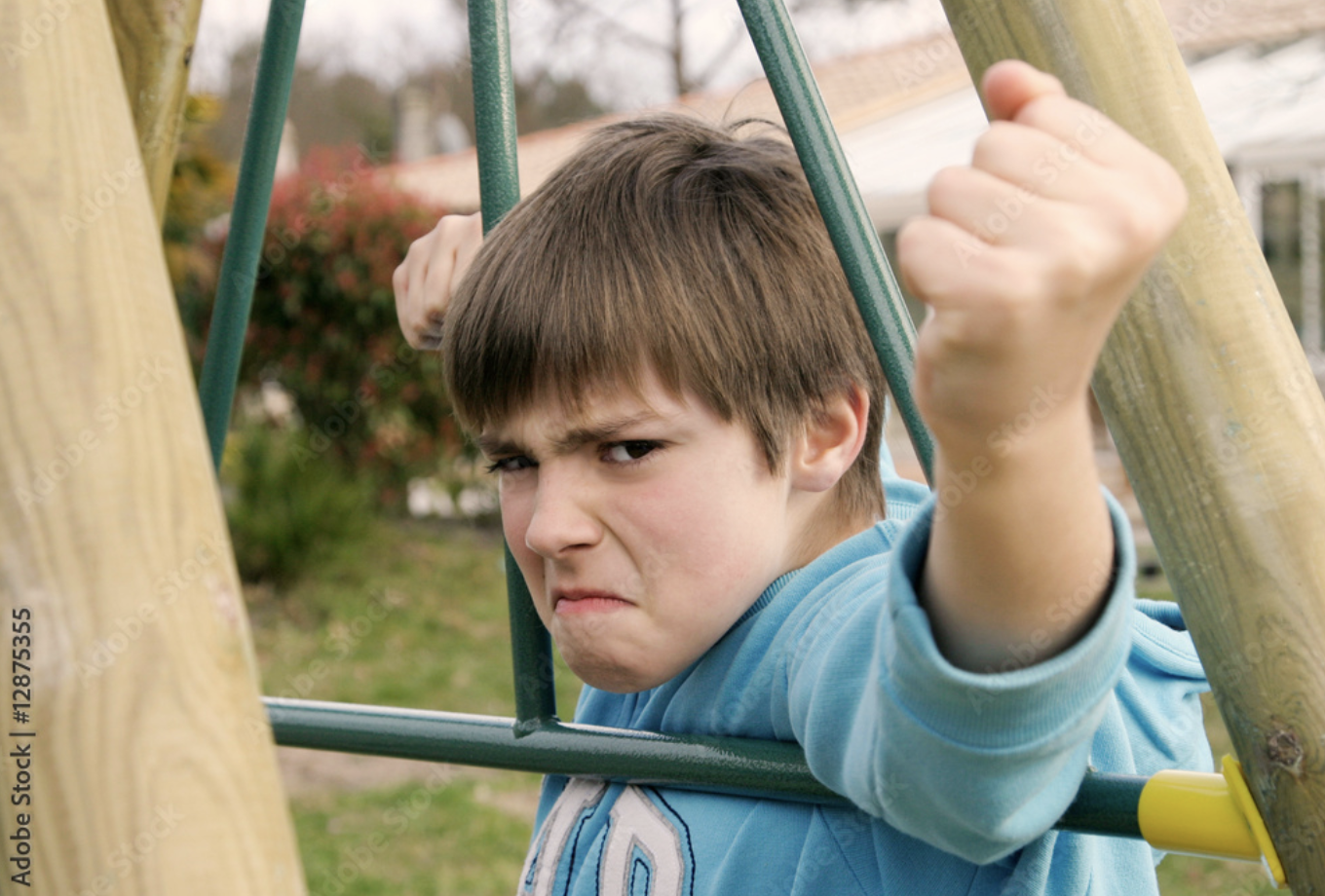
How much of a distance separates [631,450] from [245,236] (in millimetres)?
499

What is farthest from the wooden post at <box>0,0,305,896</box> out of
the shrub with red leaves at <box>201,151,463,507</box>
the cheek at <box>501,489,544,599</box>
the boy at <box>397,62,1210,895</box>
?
the shrub with red leaves at <box>201,151,463,507</box>

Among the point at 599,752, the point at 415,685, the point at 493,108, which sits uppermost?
the point at 493,108

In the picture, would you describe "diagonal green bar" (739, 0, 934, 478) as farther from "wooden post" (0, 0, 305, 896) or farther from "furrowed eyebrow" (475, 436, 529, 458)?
"wooden post" (0, 0, 305, 896)

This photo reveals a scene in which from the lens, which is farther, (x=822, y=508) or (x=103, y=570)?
(x=822, y=508)

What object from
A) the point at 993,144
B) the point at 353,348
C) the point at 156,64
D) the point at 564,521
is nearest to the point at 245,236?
the point at 156,64

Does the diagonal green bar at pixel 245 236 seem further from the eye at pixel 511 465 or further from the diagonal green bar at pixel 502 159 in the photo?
the eye at pixel 511 465

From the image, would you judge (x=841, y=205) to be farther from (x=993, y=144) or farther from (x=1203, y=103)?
(x=1203, y=103)

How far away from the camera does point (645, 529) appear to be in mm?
805

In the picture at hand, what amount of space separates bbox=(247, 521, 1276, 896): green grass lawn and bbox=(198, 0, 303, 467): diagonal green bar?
6.50 feet

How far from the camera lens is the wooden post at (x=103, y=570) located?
0.45 m

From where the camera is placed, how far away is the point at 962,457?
19.9 inches

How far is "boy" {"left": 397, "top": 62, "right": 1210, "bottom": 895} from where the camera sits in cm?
48

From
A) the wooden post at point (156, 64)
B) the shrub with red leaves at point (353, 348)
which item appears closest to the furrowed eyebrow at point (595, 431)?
the wooden post at point (156, 64)

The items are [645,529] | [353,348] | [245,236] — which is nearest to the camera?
[645,529]
